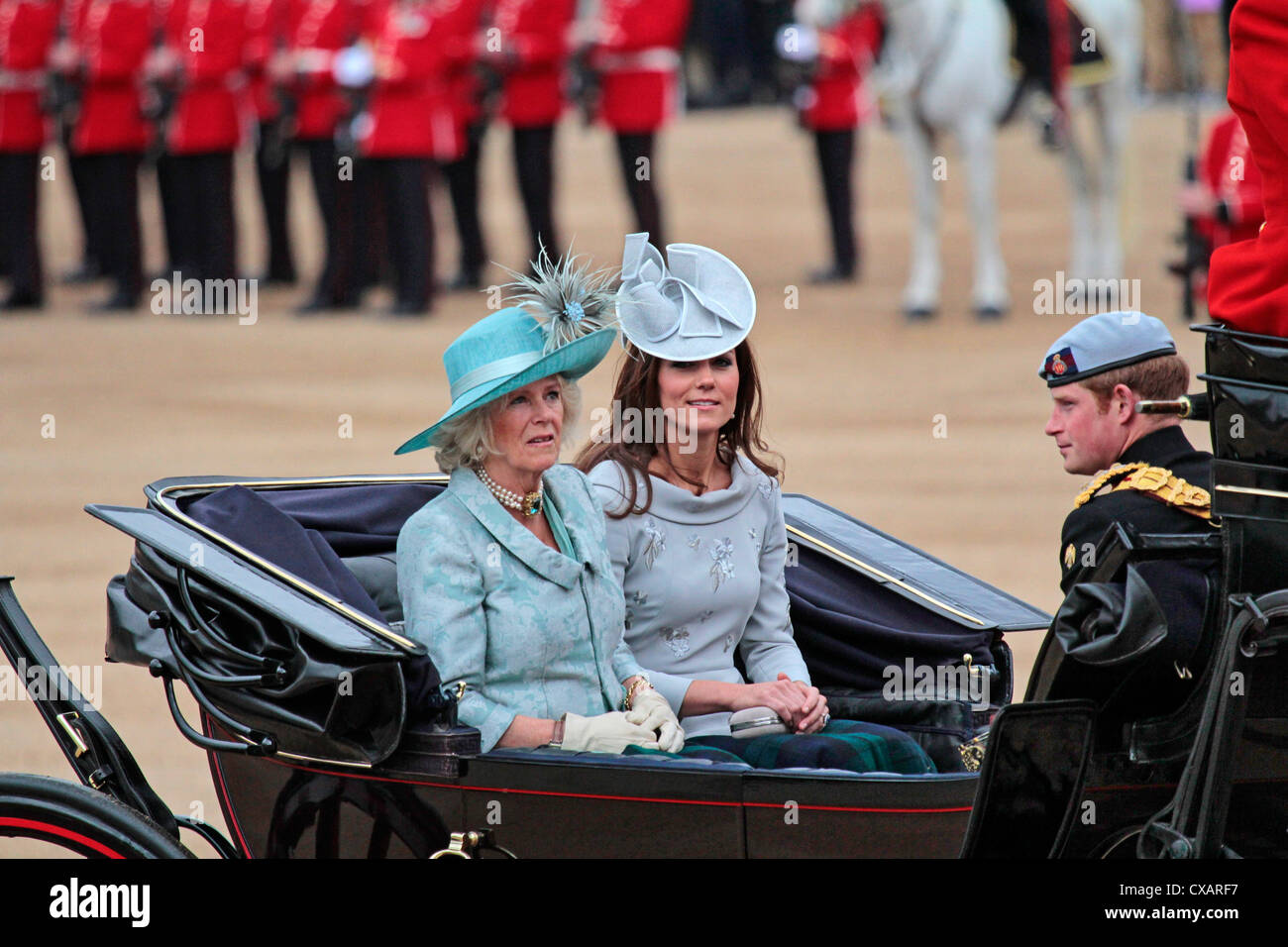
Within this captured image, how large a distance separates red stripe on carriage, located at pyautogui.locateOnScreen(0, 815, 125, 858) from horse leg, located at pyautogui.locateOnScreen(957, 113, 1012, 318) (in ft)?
27.8

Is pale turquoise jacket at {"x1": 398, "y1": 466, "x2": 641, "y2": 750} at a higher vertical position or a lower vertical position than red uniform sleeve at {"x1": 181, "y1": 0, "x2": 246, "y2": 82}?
lower

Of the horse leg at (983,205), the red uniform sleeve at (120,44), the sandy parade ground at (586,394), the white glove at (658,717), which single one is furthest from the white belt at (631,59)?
the white glove at (658,717)

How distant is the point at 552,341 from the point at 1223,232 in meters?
5.88

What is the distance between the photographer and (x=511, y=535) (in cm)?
297

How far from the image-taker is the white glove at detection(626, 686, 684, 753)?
2.97 metres

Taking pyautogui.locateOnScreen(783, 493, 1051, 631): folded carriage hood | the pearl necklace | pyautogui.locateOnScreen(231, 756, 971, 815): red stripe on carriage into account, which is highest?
the pearl necklace

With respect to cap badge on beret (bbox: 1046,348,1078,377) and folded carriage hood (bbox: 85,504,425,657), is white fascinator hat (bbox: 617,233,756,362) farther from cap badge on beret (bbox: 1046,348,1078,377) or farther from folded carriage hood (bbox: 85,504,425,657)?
folded carriage hood (bbox: 85,504,425,657)

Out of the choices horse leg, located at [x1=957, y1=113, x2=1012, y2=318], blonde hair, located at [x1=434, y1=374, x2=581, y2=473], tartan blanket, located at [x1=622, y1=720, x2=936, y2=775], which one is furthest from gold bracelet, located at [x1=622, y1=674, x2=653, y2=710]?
horse leg, located at [x1=957, y1=113, x2=1012, y2=318]

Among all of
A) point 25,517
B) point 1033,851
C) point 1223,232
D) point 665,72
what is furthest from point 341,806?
point 665,72

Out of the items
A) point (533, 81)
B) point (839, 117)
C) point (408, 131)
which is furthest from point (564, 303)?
point (839, 117)

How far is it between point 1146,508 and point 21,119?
10249mm

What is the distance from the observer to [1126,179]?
454 inches
